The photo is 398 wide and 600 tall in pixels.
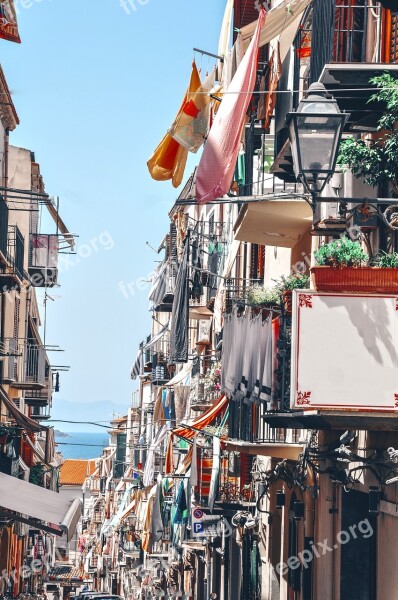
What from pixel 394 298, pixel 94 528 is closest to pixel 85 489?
pixel 94 528

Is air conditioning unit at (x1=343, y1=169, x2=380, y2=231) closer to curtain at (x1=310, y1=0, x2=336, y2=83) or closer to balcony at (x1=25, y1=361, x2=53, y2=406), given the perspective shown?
curtain at (x1=310, y1=0, x2=336, y2=83)

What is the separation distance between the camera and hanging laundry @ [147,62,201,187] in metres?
20.2

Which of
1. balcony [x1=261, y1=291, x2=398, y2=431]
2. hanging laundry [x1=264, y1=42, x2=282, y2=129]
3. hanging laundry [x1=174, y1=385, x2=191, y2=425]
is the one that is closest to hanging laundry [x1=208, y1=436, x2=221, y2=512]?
hanging laundry [x1=264, y1=42, x2=282, y2=129]

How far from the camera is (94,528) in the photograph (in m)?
104

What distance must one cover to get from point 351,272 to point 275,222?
23.5ft

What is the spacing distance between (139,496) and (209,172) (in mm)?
37414

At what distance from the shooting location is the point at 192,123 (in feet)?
66.3

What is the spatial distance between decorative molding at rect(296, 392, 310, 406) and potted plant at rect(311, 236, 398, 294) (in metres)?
0.98

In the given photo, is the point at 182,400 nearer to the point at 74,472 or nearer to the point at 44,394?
the point at 44,394

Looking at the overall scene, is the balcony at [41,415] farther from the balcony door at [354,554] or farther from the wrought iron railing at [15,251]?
the balcony door at [354,554]

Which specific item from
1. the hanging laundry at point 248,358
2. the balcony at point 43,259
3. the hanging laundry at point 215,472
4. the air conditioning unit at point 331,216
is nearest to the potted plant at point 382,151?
the air conditioning unit at point 331,216

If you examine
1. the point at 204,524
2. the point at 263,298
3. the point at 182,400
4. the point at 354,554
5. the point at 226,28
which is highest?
the point at 226,28

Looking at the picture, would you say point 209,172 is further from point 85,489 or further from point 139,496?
point 85,489

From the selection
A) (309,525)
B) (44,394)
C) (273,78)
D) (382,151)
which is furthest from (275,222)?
(44,394)
